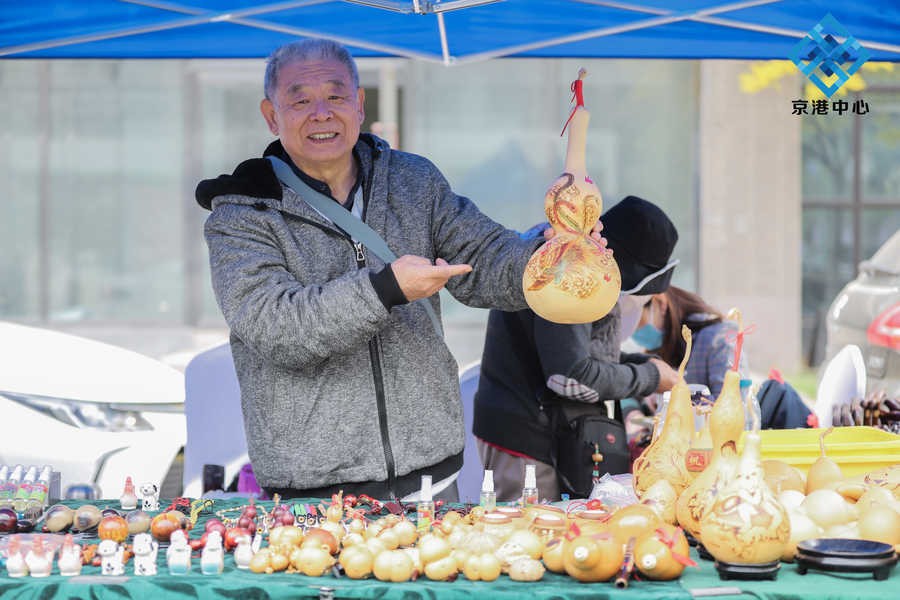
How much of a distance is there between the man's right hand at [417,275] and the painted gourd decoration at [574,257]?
183mm

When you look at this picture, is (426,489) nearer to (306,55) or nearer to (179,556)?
(179,556)

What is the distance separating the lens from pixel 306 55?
104 inches

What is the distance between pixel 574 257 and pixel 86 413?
270 centimetres

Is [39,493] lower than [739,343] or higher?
lower

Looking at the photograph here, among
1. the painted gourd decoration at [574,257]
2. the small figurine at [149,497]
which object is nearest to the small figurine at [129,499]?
the small figurine at [149,497]

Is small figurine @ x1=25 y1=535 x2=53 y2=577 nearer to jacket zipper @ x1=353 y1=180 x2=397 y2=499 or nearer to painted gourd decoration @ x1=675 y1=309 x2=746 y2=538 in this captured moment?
jacket zipper @ x1=353 y1=180 x2=397 y2=499

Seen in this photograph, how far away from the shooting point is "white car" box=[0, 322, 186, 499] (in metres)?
4.09

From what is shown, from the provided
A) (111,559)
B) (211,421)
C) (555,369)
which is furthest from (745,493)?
(211,421)

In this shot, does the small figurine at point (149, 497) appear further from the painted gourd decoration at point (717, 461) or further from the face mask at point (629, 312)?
the face mask at point (629, 312)

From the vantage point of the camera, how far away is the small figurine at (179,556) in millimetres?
1834

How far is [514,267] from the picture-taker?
2.62m

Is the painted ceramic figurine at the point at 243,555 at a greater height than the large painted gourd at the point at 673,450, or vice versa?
the large painted gourd at the point at 673,450

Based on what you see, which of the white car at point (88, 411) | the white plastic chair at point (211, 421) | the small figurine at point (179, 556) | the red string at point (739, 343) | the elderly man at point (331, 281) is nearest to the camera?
the small figurine at point (179, 556)

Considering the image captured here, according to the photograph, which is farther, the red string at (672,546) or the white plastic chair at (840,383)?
the white plastic chair at (840,383)
